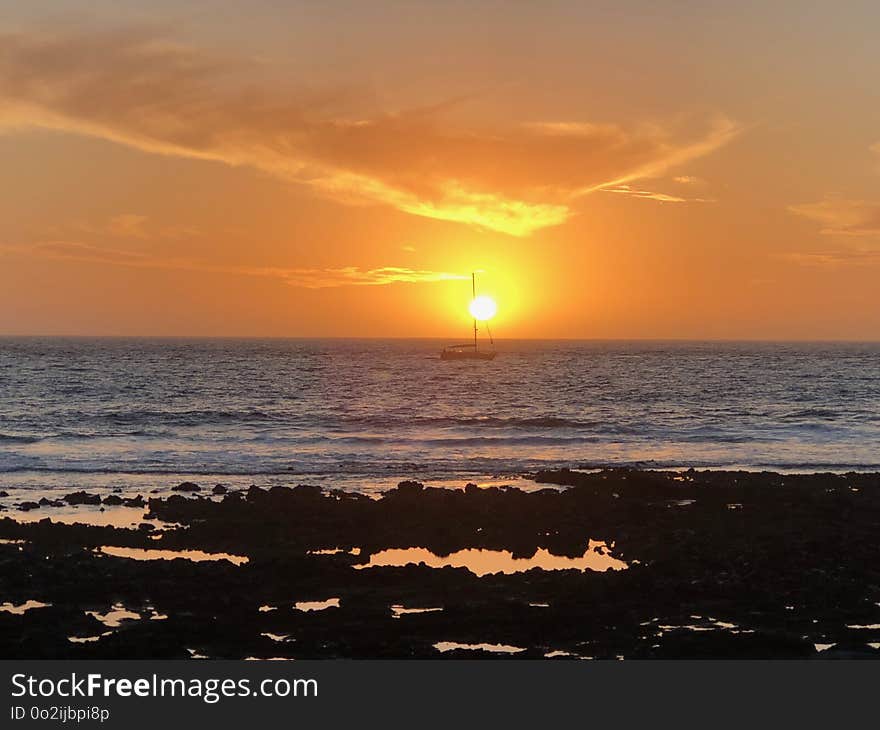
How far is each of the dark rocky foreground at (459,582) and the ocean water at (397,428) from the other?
36.2 ft

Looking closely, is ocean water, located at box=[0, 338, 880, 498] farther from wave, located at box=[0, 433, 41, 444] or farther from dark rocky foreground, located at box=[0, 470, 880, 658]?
dark rocky foreground, located at box=[0, 470, 880, 658]

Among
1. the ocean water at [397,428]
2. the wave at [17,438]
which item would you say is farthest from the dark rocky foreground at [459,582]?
the wave at [17,438]

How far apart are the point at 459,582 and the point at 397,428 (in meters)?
44.1

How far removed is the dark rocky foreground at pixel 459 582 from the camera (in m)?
16.3

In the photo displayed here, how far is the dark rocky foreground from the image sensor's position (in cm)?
1627

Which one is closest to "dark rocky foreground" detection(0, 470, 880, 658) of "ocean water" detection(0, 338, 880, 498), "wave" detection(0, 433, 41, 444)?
"ocean water" detection(0, 338, 880, 498)

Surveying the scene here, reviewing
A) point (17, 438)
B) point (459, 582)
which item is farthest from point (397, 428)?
point (459, 582)

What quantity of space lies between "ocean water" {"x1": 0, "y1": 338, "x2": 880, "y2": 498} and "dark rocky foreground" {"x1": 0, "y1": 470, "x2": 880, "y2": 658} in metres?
11.0

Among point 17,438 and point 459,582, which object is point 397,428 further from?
point 459,582

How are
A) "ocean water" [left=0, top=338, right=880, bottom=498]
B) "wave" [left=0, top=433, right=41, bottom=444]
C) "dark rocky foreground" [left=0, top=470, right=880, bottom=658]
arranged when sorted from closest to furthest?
1. "dark rocky foreground" [left=0, top=470, right=880, bottom=658]
2. "ocean water" [left=0, top=338, right=880, bottom=498]
3. "wave" [left=0, top=433, right=41, bottom=444]

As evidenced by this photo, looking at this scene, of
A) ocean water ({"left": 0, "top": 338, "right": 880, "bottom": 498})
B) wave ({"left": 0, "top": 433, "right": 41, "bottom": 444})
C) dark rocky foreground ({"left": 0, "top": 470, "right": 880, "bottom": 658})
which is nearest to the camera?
dark rocky foreground ({"left": 0, "top": 470, "right": 880, "bottom": 658})

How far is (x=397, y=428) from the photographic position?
210 ft

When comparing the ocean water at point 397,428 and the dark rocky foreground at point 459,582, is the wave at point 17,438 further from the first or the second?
the dark rocky foreground at point 459,582

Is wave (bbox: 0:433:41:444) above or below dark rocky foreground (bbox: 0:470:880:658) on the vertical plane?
above
